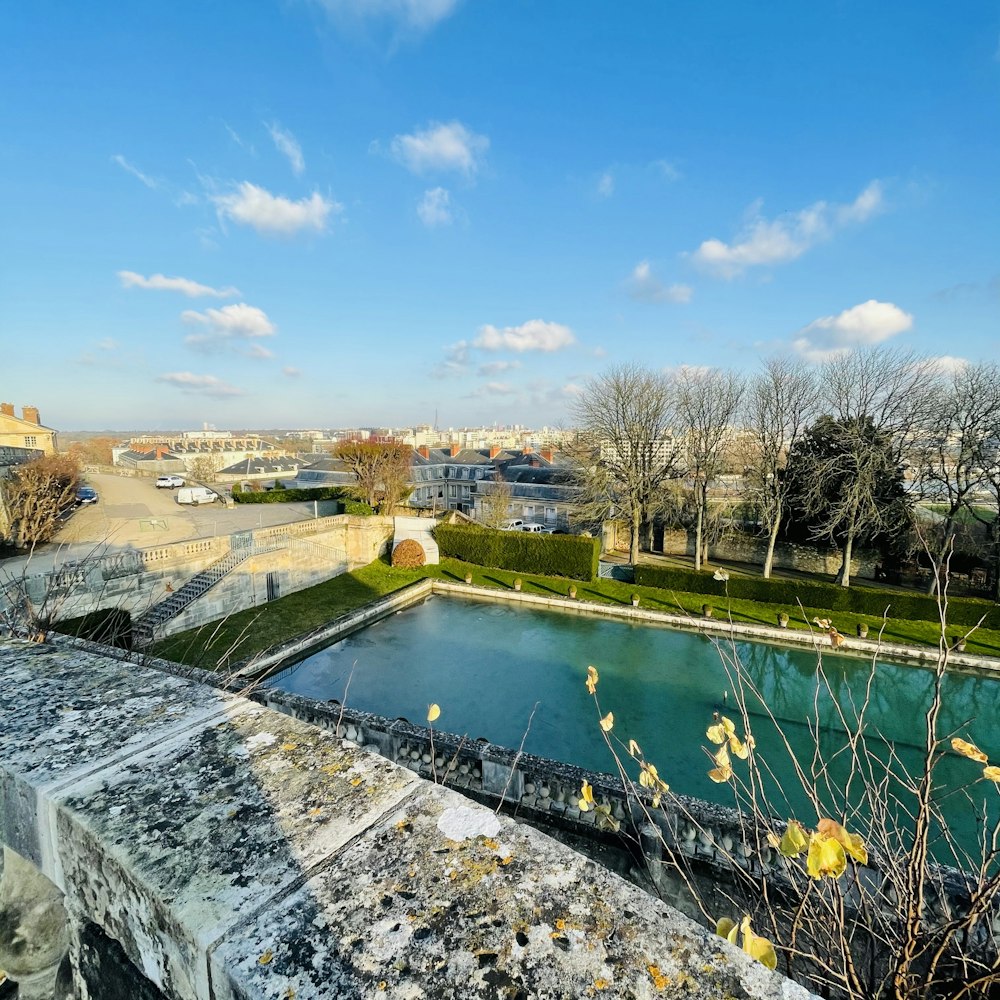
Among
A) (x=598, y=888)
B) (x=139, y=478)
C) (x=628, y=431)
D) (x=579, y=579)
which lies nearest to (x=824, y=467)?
(x=628, y=431)

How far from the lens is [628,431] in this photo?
871 inches

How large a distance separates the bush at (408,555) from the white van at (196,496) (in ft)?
44.9

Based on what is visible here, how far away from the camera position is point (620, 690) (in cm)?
1127

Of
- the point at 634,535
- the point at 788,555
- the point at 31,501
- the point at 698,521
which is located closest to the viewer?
the point at 31,501

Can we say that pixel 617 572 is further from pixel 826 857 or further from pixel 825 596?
pixel 826 857

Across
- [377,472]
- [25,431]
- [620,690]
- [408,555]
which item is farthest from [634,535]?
[25,431]

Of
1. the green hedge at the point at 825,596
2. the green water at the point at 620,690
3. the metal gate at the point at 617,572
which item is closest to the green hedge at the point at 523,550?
the metal gate at the point at 617,572

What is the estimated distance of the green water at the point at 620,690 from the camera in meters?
8.91

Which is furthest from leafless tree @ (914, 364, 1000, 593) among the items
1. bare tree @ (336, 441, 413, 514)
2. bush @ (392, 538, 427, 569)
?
bare tree @ (336, 441, 413, 514)

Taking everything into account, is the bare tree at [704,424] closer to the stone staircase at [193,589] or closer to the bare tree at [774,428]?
the bare tree at [774,428]

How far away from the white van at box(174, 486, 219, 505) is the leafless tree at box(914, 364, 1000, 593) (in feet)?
106

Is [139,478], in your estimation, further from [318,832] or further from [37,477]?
[318,832]

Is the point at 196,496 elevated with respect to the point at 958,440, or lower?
lower

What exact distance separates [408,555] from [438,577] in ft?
5.88
